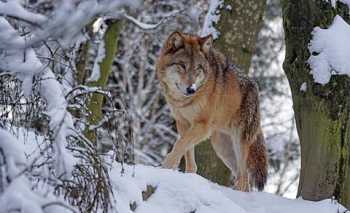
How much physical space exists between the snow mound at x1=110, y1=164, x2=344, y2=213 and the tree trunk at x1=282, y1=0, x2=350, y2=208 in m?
0.31

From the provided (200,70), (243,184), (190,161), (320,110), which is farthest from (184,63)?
(320,110)

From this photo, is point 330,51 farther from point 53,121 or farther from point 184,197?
point 53,121

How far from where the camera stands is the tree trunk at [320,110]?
26.2 ft

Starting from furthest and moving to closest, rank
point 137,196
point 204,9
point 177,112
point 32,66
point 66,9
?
point 204,9, point 177,112, point 137,196, point 32,66, point 66,9

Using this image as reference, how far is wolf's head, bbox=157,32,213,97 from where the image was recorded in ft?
31.5

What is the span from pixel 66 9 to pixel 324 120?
169 inches

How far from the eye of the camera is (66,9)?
14.2 ft

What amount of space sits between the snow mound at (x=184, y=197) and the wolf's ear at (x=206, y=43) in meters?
2.24

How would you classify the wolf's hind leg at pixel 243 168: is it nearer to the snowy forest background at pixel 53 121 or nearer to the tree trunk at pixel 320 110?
the tree trunk at pixel 320 110

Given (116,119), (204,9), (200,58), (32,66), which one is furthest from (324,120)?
(204,9)

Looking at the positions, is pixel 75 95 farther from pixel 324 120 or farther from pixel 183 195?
pixel 324 120

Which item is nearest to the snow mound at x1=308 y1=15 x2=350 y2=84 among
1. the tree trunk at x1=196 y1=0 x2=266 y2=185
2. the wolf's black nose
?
the wolf's black nose

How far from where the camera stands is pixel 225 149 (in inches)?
393

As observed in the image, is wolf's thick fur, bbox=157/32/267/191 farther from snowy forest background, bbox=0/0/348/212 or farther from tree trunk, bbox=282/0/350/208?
snowy forest background, bbox=0/0/348/212
